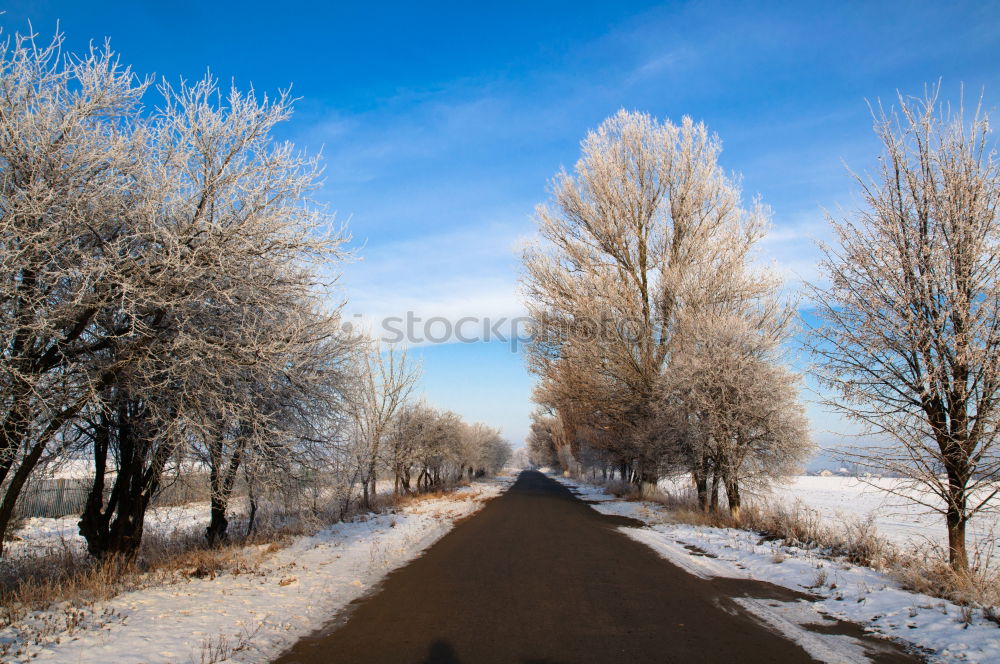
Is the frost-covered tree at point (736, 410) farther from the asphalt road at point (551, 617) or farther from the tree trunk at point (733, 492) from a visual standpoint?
the asphalt road at point (551, 617)

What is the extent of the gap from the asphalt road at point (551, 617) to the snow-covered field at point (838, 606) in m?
0.28

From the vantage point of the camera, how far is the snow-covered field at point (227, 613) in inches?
189

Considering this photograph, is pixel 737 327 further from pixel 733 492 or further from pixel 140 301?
pixel 140 301

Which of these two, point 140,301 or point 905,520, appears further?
point 905,520

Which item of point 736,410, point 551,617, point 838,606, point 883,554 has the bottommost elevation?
point 551,617

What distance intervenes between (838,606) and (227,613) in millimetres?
7210

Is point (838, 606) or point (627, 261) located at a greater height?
point (627, 261)

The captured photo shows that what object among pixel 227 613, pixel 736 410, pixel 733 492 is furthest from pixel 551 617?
pixel 733 492

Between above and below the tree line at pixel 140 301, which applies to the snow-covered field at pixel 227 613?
below

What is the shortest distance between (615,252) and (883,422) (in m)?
14.5

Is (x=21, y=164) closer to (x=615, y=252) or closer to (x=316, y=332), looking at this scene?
(x=316, y=332)

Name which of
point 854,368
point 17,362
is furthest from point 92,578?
point 854,368

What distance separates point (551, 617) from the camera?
6078mm

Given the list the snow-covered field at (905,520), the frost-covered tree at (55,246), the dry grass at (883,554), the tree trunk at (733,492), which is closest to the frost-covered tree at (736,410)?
the tree trunk at (733,492)
